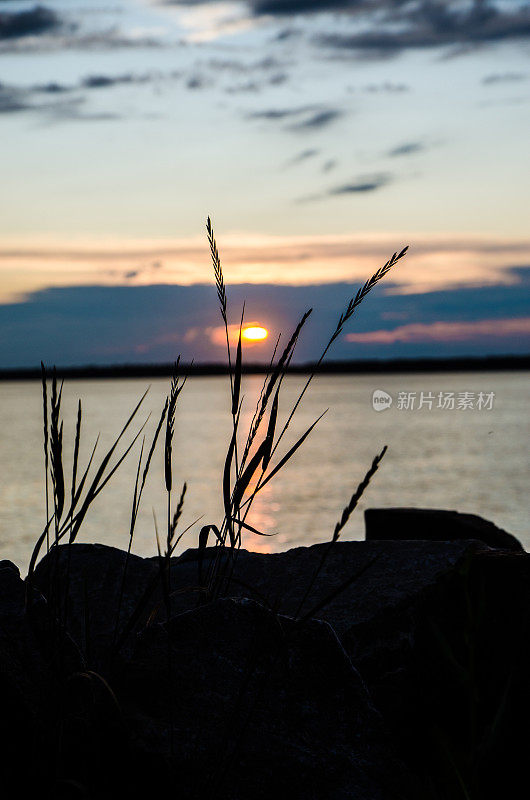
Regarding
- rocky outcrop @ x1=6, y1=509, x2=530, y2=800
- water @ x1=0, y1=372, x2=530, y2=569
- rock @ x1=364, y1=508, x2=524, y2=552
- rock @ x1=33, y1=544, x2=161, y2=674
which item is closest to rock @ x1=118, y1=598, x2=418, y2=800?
rocky outcrop @ x1=6, y1=509, x2=530, y2=800

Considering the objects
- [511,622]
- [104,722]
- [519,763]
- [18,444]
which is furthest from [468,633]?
[18,444]

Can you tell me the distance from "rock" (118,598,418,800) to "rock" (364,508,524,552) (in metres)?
3.17

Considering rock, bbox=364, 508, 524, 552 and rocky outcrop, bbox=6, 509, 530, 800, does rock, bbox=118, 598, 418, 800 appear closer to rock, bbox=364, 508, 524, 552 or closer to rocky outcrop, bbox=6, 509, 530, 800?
rocky outcrop, bbox=6, 509, 530, 800

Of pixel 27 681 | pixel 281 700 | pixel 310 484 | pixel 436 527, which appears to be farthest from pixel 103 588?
pixel 310 484

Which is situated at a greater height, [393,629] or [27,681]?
[27,681]

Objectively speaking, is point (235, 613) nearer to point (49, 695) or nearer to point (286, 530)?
point (49, 695)

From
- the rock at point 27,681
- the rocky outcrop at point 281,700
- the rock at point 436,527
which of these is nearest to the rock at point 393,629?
the rocky outcrop at point 281,700

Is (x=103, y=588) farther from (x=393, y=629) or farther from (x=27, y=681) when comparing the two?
(x=27, y=681)

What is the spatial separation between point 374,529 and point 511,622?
2.94m

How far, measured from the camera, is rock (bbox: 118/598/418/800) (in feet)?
8.08

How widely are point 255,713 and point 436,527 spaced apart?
356cm

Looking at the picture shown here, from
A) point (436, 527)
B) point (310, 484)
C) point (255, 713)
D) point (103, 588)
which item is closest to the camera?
point (255, 713)

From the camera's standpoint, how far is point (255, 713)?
8.34 feet

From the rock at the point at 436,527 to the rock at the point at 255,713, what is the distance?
3.17 meters
